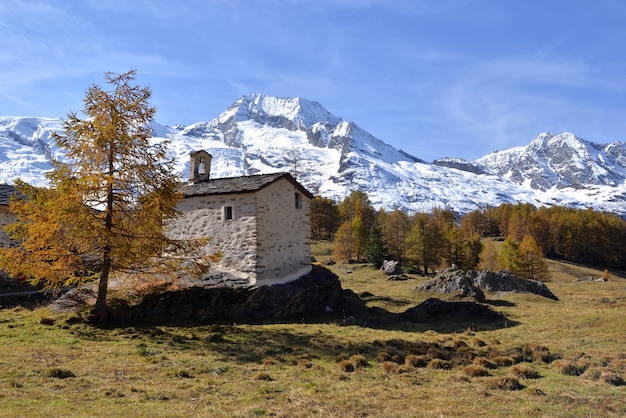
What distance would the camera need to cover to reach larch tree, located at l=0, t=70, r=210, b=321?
1700 cm

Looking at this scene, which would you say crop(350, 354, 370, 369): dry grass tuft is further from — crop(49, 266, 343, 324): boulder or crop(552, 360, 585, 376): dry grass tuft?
crop(49, 266, 343, 324): boulder

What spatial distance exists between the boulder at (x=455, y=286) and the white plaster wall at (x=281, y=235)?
11.3 meters

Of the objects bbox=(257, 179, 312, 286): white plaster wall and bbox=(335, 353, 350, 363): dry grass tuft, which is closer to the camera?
bbox=(335, 353, 350, 363): dry grass tuft

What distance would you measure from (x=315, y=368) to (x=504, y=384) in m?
5.37

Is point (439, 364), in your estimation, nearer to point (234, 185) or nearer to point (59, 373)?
point (59, 373)

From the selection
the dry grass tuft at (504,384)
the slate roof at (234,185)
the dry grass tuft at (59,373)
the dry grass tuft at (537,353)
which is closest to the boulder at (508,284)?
the slate roof at (234,185)

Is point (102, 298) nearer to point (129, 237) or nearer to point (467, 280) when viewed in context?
point (129, 237)

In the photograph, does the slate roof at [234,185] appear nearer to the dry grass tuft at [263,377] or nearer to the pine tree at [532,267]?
the dry grass tuft at [263,377]

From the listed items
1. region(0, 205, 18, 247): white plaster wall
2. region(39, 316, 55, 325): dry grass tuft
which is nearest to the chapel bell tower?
region(0, 205, 18, 247): white plaster wall

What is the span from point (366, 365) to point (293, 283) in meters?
11.3

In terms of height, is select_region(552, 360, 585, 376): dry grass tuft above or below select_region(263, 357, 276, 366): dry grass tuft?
above

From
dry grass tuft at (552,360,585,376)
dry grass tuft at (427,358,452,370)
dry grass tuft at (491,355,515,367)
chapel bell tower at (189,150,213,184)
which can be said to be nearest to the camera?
dry grass tuft at (552,360,585,376)

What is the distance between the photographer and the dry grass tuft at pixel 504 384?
1152 cm

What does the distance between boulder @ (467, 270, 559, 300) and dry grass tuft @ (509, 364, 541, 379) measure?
76.8ft
